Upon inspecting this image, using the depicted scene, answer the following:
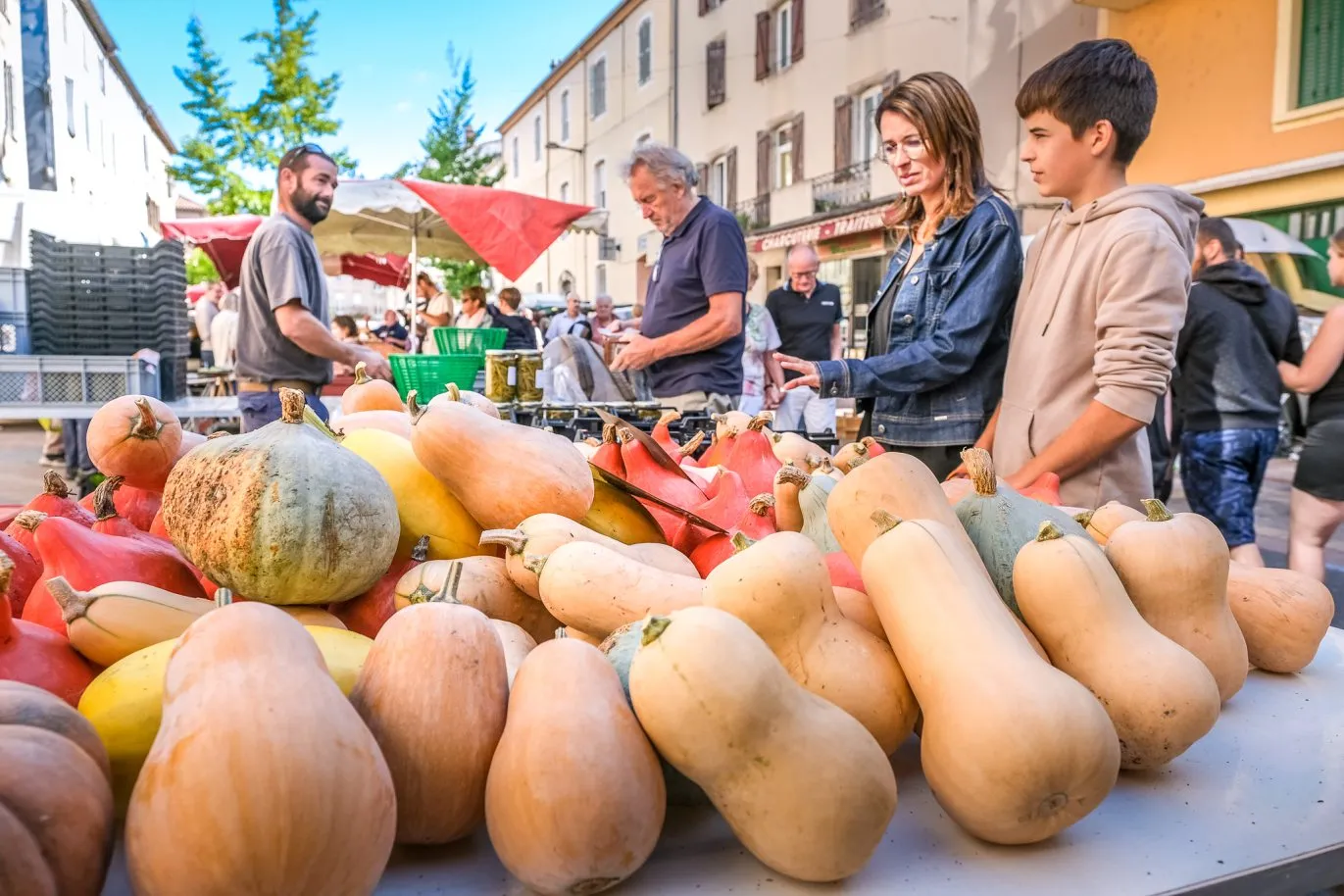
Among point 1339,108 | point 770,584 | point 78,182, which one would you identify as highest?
point 78,182

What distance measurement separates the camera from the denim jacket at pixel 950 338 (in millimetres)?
2230

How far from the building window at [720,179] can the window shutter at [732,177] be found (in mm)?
138

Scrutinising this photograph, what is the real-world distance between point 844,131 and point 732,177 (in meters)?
4.29

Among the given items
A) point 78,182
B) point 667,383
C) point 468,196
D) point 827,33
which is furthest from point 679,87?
point 667,383

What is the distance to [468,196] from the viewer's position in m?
7.03

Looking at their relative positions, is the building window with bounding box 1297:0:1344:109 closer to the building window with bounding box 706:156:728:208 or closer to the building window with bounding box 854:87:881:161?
the building window with bounding box 854:87:881:161

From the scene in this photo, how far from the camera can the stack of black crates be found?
448cm

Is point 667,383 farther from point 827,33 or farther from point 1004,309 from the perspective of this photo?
point 827,33

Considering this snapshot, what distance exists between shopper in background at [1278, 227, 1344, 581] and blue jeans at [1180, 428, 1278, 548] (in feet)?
0.65

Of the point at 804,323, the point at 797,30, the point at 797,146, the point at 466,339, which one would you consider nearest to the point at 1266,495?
the point at 804,323

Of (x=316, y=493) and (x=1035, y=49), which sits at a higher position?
(x=1035, y=49)

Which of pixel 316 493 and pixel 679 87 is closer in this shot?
pixel 316 493

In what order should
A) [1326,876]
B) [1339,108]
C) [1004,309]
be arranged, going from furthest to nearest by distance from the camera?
[1339,108] < [1004,309] < [1326,876]

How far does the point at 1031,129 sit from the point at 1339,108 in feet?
32.1
